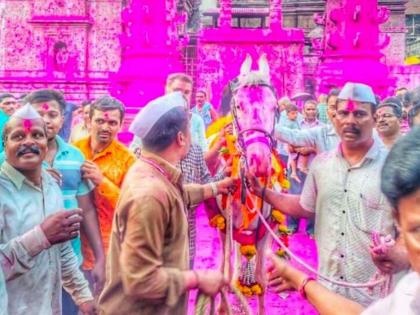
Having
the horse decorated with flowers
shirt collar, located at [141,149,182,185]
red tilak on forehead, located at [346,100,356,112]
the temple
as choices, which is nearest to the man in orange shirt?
the horse decorated with flowers

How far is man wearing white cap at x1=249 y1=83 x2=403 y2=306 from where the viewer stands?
360cm

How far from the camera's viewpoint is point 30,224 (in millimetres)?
3129

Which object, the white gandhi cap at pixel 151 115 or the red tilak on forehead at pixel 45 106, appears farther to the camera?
the red tilak on forehead at pixel 45 106

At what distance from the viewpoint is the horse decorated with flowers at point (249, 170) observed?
4.12 meters

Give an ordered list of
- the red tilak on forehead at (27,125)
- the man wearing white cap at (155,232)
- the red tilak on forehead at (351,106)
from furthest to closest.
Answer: the red tilak on forehead at (351,106), the red tilak on forehead at (27,125), the man wearing white cap at (155,232)

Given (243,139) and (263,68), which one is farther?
(263,68)

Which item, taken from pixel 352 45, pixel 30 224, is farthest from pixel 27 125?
pixel 352 45

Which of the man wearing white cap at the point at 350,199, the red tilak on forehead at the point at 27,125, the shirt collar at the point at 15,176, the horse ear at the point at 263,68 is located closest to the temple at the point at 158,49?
the horse ear at the point at 263,68

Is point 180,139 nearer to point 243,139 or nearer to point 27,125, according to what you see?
point 27,125

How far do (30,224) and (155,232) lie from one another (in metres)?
0.74

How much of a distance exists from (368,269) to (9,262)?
180 centimetres

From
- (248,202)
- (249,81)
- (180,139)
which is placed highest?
(249,81)

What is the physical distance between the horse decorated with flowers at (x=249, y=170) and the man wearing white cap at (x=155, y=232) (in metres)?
1.19

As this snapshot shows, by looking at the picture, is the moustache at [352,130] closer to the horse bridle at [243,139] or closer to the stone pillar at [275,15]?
the horse bridle at [243,139]
